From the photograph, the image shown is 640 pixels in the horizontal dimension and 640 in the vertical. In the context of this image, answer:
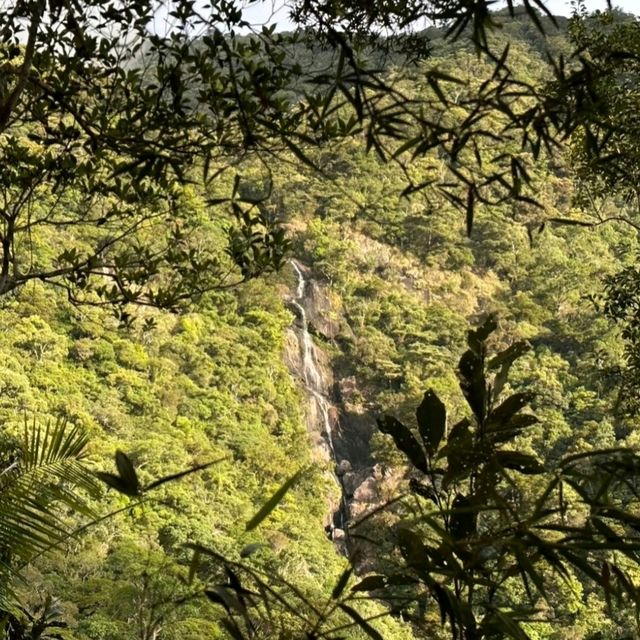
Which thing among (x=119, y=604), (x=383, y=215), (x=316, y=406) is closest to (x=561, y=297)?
(x=383, y=215)

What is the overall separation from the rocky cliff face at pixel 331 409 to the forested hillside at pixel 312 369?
0.11 metres

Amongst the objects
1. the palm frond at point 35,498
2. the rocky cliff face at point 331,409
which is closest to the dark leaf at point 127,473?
the palm frond at point 35,498

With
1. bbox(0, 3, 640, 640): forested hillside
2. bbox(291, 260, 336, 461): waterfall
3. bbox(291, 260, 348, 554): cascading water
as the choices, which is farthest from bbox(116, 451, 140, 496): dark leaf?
bbox(291, 260, 336, 461): waterfall

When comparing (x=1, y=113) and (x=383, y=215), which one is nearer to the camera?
(x=1, y=113)

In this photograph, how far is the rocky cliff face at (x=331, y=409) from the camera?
23844 millimetres

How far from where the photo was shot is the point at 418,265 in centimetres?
3616

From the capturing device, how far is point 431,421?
74 centimetres

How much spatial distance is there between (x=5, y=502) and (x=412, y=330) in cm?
3099

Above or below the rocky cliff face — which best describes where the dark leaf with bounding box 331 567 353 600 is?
above

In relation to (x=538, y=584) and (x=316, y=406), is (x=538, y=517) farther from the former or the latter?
(x=316, y=406)

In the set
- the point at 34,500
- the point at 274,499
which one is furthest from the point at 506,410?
the point at 34,500

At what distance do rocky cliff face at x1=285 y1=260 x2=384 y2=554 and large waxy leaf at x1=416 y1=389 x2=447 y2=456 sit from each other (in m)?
22.0

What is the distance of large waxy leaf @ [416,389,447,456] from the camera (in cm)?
73

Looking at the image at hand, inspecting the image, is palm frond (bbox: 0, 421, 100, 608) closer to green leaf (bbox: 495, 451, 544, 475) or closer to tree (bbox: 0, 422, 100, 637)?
tree (bbox: 0, 422, 100, 637)
